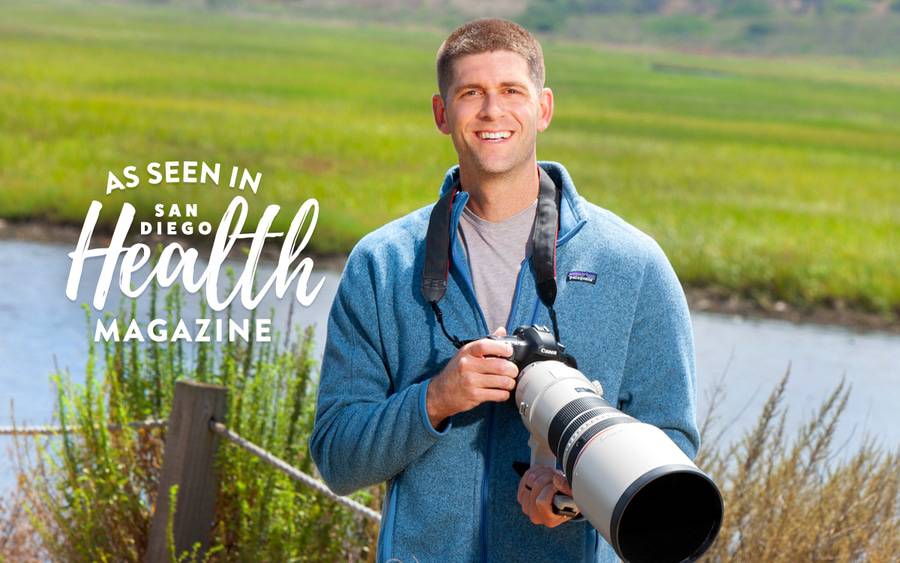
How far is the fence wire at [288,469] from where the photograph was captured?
16.1 feet

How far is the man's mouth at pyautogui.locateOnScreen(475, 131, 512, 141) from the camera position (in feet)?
9.57

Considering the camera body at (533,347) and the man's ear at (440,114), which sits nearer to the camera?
the camera body at (533,347)

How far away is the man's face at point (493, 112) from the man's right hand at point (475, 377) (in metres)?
0.40

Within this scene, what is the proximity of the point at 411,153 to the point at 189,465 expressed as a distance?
28418 mm

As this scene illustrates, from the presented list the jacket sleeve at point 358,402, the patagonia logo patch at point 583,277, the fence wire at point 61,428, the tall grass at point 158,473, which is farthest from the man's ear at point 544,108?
the fence wire at point 61,428

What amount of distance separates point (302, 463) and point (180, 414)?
0.56m

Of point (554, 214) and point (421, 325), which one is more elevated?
point (554, 214)

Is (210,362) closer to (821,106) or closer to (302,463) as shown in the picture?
(302,463)

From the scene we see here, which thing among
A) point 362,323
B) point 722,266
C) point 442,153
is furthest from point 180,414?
point 442,153

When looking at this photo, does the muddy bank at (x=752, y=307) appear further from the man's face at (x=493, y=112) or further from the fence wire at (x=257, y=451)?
the man's face at (x=493, y=112)

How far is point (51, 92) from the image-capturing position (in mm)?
39406

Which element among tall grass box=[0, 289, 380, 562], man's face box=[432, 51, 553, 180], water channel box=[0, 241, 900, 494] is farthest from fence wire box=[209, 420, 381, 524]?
water channel box=[0, 241, 900, 494]

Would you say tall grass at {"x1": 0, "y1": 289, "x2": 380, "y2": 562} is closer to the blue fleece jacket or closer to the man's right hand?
the blue fleece jacket

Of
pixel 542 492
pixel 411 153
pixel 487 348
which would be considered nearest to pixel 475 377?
pixel 487 348
